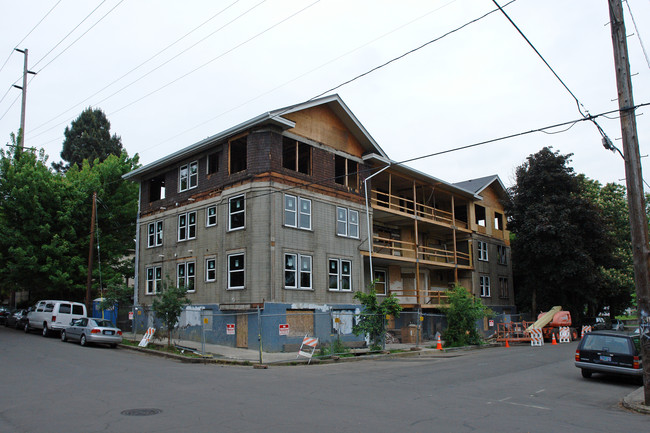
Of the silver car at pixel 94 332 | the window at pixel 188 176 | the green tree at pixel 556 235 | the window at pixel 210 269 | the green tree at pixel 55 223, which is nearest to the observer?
the silver car at pixel 94 332

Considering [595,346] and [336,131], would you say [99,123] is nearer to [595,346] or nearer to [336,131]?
[336,131]

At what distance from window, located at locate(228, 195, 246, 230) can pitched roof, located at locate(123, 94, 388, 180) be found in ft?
10.9

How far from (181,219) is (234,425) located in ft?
72.5

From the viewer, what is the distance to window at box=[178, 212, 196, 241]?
28.0m

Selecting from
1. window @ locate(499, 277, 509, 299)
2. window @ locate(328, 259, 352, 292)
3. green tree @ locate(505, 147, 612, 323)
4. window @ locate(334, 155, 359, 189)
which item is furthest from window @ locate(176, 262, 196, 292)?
window @ locate(499, 277, 509, 299)

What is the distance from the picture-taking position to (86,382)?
42.4 feet

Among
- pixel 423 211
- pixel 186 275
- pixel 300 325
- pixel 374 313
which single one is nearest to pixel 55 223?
pixel 186 275

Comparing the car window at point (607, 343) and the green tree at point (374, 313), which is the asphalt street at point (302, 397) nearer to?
the car window at point (607, 343)

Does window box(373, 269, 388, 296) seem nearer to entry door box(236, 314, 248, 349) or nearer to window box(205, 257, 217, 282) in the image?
window box(205, 257, 217, 282)

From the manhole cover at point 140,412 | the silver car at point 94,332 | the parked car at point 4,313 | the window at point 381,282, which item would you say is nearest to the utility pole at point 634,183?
the manhole cover at point 140,412

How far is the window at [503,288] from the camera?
42.1 metres

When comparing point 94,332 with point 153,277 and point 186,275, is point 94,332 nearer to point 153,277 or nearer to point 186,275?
point 186,275

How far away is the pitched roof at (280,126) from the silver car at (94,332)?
9.94 meters

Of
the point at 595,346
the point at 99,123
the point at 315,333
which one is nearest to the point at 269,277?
the point at 315,333
